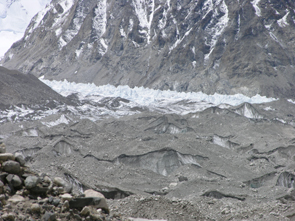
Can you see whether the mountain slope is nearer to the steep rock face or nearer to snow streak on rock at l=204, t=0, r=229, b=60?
the steep rock face

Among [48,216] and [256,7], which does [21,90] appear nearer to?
[256,7]

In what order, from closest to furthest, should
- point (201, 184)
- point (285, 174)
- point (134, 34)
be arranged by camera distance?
point (201, 184) < point (285, 174) < point (134, 34)

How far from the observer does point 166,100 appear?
9325 centimetres

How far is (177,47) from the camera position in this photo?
4552 inches

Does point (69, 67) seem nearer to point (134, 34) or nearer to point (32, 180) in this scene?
point (134, 34)

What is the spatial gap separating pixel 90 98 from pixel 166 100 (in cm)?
1899

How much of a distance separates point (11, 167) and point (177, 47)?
112m

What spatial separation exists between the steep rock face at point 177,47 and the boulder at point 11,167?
92.8m

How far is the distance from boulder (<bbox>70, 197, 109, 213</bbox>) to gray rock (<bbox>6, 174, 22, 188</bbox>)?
85cm

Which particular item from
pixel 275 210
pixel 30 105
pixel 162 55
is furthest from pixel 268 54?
pixel 275 210

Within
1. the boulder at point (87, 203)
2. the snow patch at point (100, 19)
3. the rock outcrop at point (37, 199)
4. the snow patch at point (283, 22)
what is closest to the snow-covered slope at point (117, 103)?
the snow patch at point (283, 22)

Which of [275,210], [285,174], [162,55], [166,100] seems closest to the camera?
[275,210]

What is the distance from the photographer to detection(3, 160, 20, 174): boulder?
5757 mm

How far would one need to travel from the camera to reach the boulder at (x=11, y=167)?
18.9 feet
